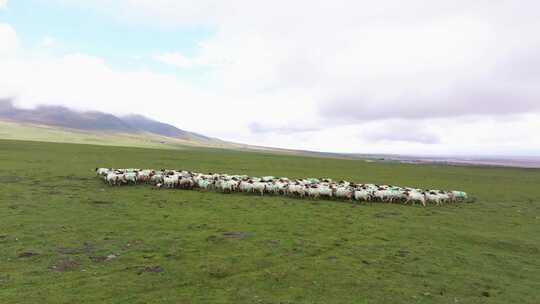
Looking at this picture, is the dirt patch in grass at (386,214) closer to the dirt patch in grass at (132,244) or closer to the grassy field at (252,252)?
the grassy field at (252,252)

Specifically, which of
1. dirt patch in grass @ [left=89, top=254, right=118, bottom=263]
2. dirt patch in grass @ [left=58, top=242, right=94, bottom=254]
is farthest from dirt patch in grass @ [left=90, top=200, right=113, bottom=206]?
dirt patch in grass @ [left=89, top=254, right=118, bottom=263]

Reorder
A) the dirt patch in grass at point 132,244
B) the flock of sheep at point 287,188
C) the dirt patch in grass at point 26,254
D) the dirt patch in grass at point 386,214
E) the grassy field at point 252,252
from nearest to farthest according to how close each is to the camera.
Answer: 1. the grassy field at point 252,252
2. the dirt patch in grass at point 26,254
3. the dirt patch in grass at point 132,244
4. the dirt patch in grass at point 386,214
5. the flock of sheep at point 287,188

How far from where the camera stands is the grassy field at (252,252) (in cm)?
814

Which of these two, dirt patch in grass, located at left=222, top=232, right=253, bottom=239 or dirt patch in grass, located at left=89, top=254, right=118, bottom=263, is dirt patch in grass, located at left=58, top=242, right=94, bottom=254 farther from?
dirt patch in grass, located at left=222, top=232, right=253, bottom=239

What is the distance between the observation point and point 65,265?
30.4 ft

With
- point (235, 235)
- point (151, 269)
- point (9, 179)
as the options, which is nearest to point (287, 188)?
point (235, 235)

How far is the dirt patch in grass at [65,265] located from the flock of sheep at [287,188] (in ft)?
41.9

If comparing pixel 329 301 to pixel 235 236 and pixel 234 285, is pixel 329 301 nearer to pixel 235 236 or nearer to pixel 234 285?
pixel 234 285

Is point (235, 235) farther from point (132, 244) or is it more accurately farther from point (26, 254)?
point (26, 254)

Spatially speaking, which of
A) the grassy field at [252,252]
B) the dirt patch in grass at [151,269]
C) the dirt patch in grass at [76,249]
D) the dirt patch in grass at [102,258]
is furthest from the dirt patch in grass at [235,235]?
the dirt patch in grass at [76,249]

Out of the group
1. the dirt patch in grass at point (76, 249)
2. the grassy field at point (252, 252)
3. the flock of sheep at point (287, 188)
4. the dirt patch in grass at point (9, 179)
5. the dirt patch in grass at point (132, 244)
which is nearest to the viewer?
the grassy field at point (252, 252)

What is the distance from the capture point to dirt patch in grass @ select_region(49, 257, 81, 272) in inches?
354

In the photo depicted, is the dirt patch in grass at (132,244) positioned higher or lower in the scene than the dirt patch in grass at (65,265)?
higher

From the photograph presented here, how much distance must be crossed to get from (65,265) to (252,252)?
4664mm
